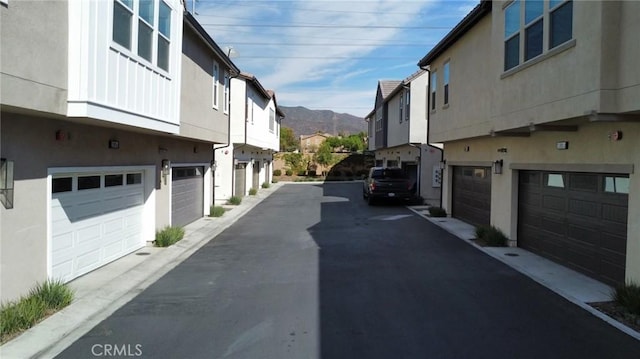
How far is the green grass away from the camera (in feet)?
17.9

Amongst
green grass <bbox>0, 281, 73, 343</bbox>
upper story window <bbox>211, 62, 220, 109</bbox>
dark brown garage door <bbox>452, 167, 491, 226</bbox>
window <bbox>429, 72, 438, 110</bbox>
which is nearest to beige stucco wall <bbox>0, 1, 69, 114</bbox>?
green grass <bbox>0, 281, 73, 343</bbox>

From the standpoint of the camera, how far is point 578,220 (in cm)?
891

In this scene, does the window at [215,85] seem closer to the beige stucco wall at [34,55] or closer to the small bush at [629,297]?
the beige stucco wall at [34,55]

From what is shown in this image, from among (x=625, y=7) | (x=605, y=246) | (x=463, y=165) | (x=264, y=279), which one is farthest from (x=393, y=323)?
(x=463, y=165)

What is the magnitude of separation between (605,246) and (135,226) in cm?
992

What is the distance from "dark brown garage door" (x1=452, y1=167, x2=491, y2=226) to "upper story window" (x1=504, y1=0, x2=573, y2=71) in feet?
16.8

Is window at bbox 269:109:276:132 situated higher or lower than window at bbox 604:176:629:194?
higher

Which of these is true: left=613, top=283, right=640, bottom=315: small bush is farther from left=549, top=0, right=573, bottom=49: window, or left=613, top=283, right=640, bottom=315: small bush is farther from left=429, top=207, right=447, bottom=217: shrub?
left=429, top=207, right=447, bottom=217: shrub

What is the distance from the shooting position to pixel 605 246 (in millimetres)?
8016

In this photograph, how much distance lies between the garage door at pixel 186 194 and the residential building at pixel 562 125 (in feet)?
29.7

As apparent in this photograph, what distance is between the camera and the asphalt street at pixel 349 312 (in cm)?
521

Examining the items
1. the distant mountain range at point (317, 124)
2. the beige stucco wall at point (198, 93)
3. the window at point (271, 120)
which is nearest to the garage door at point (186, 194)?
the beige stucco wall at point (198, 93)

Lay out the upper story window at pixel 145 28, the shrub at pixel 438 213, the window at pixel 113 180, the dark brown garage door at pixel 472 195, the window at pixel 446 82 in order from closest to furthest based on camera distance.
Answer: the upper story window at pixel 145 28
the window at pixel 113 180
the dark brown garage door at pixel 472 195
the window at pixel 446 82
the shrub at pixel 438 213

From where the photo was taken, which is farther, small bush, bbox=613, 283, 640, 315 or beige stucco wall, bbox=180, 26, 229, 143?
beige stucco wall, bbox=180, 26, 229, 143
